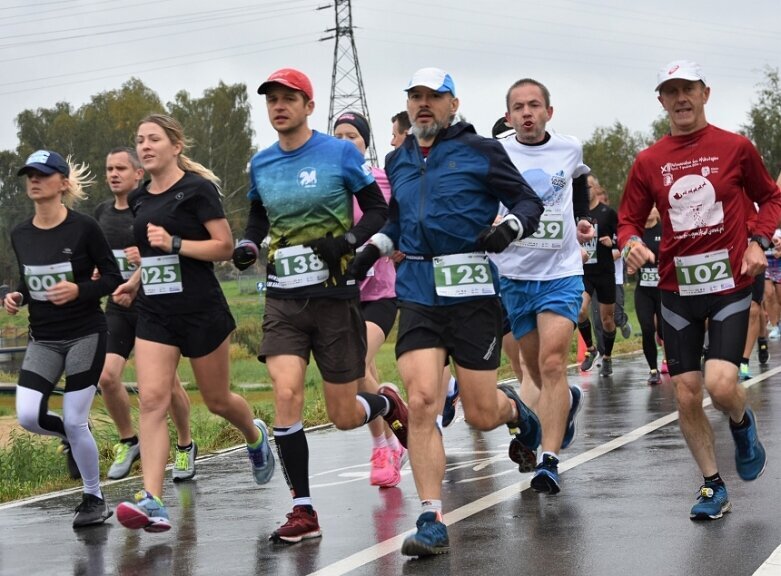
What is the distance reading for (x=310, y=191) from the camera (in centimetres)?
771

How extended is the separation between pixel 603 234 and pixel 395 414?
8046 mm

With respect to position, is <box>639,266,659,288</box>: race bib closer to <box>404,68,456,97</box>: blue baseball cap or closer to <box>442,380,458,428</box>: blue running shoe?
<box>442,380,458,428</box>: blue running shoe

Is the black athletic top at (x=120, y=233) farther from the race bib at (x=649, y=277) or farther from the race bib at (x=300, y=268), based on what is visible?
the race bib at (x=649, y=277)

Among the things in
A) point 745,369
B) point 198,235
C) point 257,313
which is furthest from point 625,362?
point 257,313

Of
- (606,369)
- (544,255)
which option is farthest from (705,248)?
(606,369)

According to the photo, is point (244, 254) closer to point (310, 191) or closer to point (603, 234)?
point (310, 191)

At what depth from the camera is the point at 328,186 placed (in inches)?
304

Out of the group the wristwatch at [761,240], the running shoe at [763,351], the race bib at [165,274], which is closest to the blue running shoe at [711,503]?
the wristwatch at [761,240]

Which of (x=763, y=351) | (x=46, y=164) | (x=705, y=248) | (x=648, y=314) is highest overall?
(x=46, y=164)

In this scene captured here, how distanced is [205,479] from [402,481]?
1.43 meters

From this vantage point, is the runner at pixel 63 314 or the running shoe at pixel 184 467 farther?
the running shoe at pixel 184 467

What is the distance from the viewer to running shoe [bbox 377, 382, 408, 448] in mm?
9055

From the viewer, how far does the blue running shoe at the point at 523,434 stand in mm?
8672

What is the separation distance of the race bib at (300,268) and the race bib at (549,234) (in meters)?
1.96
